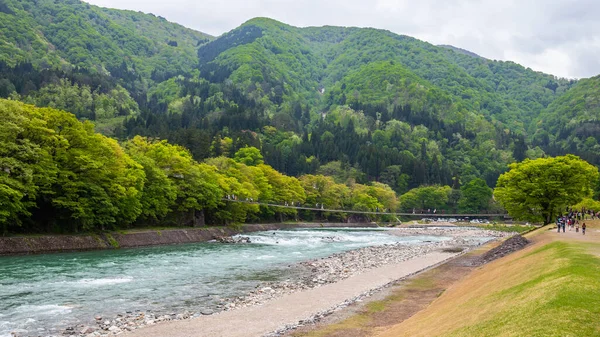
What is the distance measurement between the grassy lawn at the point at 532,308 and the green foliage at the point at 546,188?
45585 millimetres

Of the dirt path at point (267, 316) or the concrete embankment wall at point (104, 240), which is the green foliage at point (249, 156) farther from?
the dirt path at point (267, 316)

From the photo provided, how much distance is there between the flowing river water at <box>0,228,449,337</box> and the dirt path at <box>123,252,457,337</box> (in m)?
2.87

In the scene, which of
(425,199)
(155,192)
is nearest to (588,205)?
(155,192)

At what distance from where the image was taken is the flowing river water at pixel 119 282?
22141 millimetres

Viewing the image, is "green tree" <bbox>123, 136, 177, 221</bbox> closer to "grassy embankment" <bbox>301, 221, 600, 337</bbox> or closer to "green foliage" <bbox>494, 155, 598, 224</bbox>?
"grassy embankment" <bbox>301, 221, 600, 337</bbox>

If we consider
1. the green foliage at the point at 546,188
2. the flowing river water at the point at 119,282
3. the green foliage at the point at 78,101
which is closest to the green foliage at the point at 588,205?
the green foliage at the point at 546,188

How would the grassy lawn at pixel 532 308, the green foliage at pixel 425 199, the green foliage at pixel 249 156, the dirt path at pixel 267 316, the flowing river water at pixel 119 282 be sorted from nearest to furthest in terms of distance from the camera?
the grassy lawn at pixel 532 308
the dirt path at pixel 267 316
the flowing river water at pixel 119 282
the green foliage at pixel 249 156
the green foliage at pixel 425 199

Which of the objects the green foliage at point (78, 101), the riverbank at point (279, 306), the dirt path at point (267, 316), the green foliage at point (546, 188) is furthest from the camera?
the green foliage at point (78, 101)

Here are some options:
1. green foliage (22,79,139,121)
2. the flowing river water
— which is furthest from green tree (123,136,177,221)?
green foliage (22,79,139,121)

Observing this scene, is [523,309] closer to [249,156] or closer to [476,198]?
[249,156]

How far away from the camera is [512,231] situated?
9919cm

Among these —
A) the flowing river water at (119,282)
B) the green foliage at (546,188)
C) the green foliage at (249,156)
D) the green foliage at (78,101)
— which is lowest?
the flowing river water at (119,282)

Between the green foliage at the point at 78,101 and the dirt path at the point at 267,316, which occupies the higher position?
the green foliage at the point at 78,101

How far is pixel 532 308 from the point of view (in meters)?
13.1
